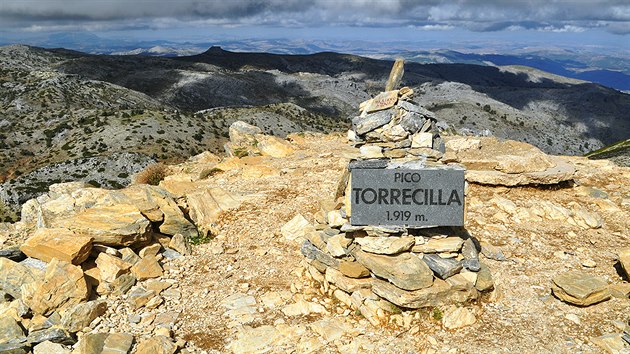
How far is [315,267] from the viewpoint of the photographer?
11.6 m

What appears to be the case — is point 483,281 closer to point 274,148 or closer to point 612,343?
point 612,343

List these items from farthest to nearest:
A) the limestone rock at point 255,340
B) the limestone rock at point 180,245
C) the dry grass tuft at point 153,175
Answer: the dry grass tuft at point 153,175, the limestone rock at point 180,245, the limestone rock at point 255,340

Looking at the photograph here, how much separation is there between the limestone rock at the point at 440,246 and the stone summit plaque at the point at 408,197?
46 centimetres

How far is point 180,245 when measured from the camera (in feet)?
43.8

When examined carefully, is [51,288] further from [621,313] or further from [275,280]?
[621,313]

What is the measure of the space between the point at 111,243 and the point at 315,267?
5634 millimetres

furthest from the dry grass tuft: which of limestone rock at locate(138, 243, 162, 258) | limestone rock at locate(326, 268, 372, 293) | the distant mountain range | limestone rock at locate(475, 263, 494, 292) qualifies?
the distant mountain range

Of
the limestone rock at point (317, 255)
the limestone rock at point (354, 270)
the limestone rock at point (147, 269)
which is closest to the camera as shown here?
the limestone rock at point (354, 270)

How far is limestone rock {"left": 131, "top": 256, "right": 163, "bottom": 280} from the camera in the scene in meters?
11.6

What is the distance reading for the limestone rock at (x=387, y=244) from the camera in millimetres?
10258

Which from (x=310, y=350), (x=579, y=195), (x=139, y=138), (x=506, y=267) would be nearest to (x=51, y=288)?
(x=310, y=350)

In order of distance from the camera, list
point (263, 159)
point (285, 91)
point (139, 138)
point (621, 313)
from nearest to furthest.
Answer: point (621, 313) → point (263, 159) → point (139, 138) → point (285, 91)

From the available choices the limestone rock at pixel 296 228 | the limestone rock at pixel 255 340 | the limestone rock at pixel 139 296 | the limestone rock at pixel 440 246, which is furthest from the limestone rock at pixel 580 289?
the limestone rock at pixel 139 296

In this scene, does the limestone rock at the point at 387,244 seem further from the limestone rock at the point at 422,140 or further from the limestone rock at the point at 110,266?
the limestone rock at the point at 110,266
